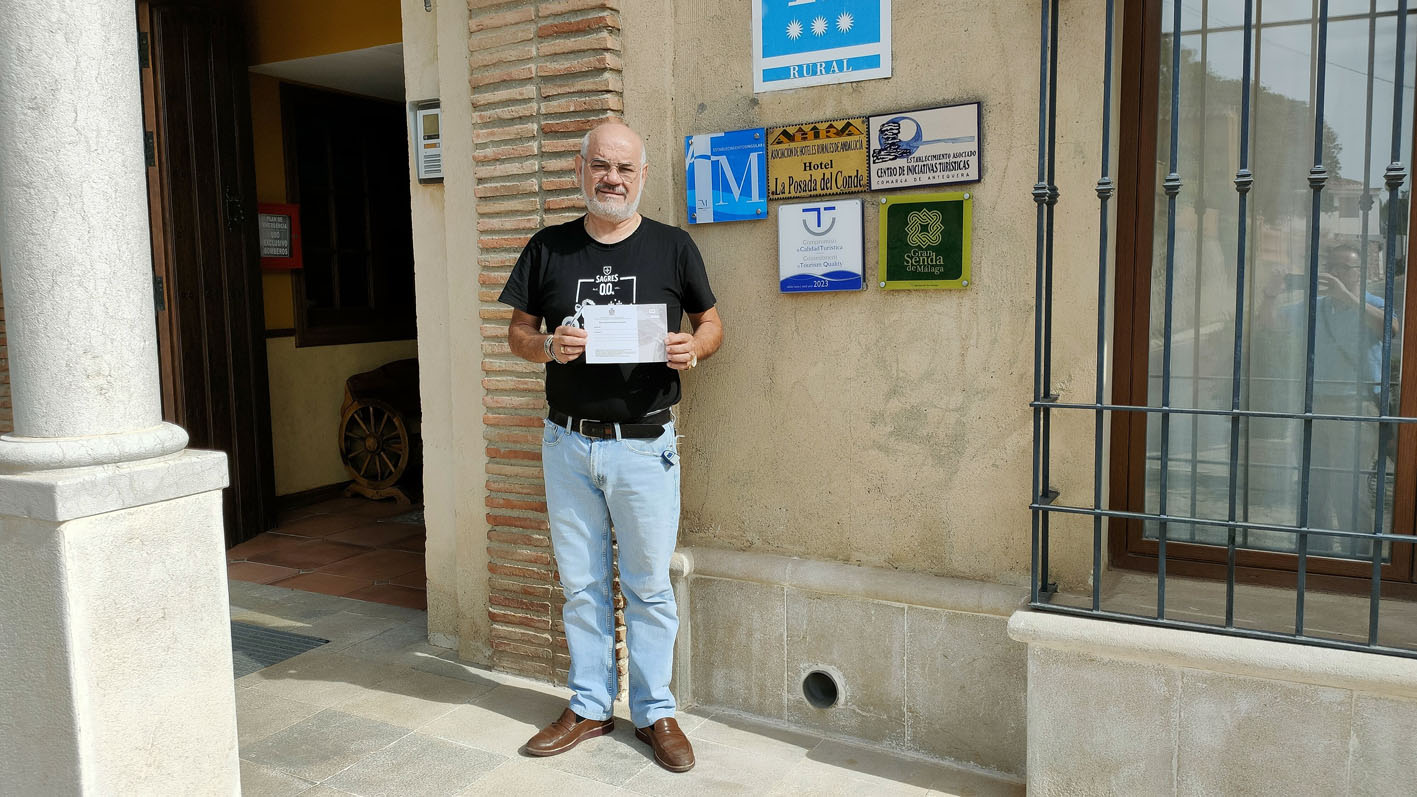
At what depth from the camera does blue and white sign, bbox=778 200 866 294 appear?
3.66 m

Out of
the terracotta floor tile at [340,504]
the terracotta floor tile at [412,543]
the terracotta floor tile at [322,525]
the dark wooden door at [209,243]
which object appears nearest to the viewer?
the dark wooden door at [209,243]

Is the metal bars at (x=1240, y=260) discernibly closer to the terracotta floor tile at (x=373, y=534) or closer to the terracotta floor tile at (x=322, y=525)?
the terracotta floor tile at (x=373, y=534)

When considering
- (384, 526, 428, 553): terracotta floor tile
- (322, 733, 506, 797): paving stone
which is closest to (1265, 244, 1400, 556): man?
(322, 733, 506, 797): paving stone

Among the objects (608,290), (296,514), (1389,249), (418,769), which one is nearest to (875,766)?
(418,769)

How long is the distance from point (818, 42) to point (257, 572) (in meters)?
4.55

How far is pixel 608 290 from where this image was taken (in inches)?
140

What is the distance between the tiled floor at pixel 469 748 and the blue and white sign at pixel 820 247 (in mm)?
1658

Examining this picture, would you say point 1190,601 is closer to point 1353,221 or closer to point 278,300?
point 1353,221

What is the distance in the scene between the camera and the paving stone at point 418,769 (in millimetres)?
3518

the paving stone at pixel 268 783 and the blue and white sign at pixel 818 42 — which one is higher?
the blue and white sign at pixel 818 42

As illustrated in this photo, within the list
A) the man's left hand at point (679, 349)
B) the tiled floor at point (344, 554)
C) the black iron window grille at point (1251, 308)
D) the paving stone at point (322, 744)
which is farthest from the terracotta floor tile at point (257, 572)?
the black iron window grille at point (1251, 308)

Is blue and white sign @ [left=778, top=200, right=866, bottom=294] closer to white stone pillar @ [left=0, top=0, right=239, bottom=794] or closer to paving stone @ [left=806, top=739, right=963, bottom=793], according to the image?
paving stone @ [left=806, top=739, right=963, bottom=793]

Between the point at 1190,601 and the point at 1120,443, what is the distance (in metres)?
0.57

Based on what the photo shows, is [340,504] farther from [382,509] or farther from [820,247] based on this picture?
[820,247]
